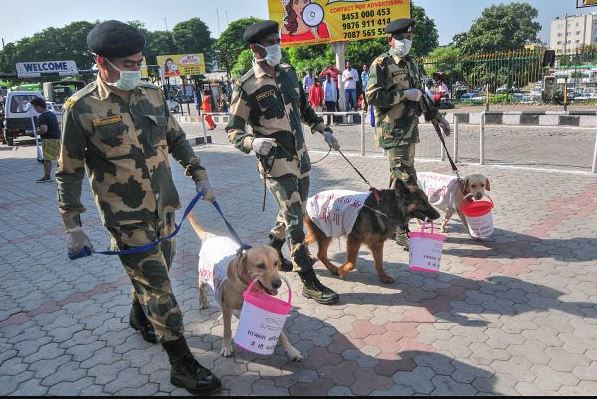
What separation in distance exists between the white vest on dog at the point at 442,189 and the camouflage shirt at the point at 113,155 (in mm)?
3308

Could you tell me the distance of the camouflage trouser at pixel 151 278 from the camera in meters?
2.72

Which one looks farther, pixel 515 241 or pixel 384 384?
pixel 515 241

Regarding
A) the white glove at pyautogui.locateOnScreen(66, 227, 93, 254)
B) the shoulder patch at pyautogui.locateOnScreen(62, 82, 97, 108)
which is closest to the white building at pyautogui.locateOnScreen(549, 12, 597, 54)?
the shoulder patch at pyautogui.locateOnScreen(62, 82, 97, 108)

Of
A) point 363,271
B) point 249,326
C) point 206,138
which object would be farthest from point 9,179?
point 249,326

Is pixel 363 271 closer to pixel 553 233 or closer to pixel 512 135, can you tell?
pixel 553 233

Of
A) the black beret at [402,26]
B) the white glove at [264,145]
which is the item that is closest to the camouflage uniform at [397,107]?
the black beret at [402,26]

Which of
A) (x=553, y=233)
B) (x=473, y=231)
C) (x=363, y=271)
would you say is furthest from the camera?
(x=553, y=233)

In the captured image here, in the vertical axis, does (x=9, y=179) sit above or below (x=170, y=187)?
below

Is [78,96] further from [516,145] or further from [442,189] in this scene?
[516,145]

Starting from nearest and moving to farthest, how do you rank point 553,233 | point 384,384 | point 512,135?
point 384,384 < point 553,233 < point 512,135

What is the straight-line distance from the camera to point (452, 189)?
16.7ft

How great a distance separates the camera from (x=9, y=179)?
11.2 m

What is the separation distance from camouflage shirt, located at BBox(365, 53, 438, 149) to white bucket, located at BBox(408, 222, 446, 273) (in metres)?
1.35

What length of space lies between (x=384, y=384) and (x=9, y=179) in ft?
37.2
